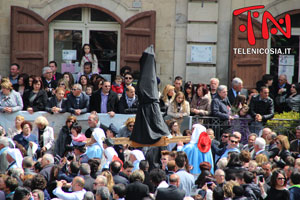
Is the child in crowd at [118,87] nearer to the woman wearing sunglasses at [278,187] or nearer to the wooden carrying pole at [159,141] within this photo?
the wooden carrying pole at [159,141]

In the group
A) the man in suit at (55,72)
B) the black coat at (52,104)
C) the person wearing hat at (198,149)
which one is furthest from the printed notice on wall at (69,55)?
the person wearing hat at (198,149)

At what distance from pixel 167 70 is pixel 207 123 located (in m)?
3.44

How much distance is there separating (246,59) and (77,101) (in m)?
5.33

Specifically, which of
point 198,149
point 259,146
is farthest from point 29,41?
point 259,146

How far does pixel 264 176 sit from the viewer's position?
39.8 ft

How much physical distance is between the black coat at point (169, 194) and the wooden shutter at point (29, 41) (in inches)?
336

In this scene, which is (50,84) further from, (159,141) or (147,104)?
(159,141)

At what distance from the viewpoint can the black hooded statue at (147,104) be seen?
13.2 metres

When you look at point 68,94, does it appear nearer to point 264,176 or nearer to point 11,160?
point 11,160

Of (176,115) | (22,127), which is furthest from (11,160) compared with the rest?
(176,115)

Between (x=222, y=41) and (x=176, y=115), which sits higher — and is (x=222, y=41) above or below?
above

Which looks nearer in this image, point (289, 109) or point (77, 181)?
point (77, 181)

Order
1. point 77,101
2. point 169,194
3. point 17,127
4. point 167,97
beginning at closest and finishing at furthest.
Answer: point 169,194 → point 17,127 → point 77,101 → point 167,97

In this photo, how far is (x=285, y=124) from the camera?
15945 mm
